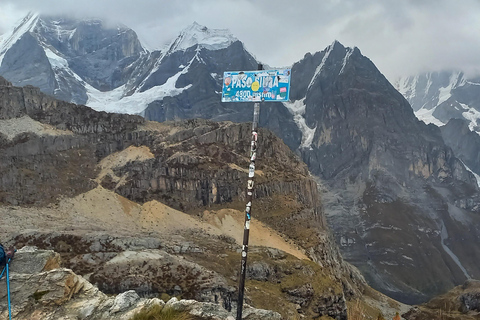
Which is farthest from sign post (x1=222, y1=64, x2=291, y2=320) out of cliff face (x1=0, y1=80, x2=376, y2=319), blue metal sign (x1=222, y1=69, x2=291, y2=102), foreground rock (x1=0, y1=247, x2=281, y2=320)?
cliff face (x1=0, y1=80, x2=376, y2=319)

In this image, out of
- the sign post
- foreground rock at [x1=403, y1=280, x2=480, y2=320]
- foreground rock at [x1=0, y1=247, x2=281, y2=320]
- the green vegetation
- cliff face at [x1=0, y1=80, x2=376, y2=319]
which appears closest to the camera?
the green vegetation

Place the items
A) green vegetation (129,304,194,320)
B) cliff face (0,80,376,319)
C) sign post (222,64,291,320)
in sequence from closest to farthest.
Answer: green vegetation (129,304,194,320)
sign post (222,64,291,320)
cliff face (0,80,376,319)

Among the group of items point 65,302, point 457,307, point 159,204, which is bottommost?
point 457,307

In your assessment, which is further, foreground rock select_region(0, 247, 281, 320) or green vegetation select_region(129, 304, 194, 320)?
foreground rock select_region(0, 247, 281, 320)

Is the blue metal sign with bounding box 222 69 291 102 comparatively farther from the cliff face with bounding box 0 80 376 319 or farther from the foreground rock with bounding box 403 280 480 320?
the foreground rock with bounding box 403 280 480 320

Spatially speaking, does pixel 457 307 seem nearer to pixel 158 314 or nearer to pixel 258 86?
pixel 258 86

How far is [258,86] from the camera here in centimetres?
1338

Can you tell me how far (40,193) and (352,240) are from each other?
5851 inches

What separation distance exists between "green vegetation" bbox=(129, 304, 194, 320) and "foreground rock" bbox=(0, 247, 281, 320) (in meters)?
0.31

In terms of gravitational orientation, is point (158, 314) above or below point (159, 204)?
above

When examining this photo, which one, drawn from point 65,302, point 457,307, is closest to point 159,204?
point 65,302

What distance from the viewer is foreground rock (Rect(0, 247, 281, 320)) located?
489 inches

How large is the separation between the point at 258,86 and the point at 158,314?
8.33 m

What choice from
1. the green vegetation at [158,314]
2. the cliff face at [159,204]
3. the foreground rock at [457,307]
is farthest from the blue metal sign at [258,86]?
the foreground rock at [457,307]
